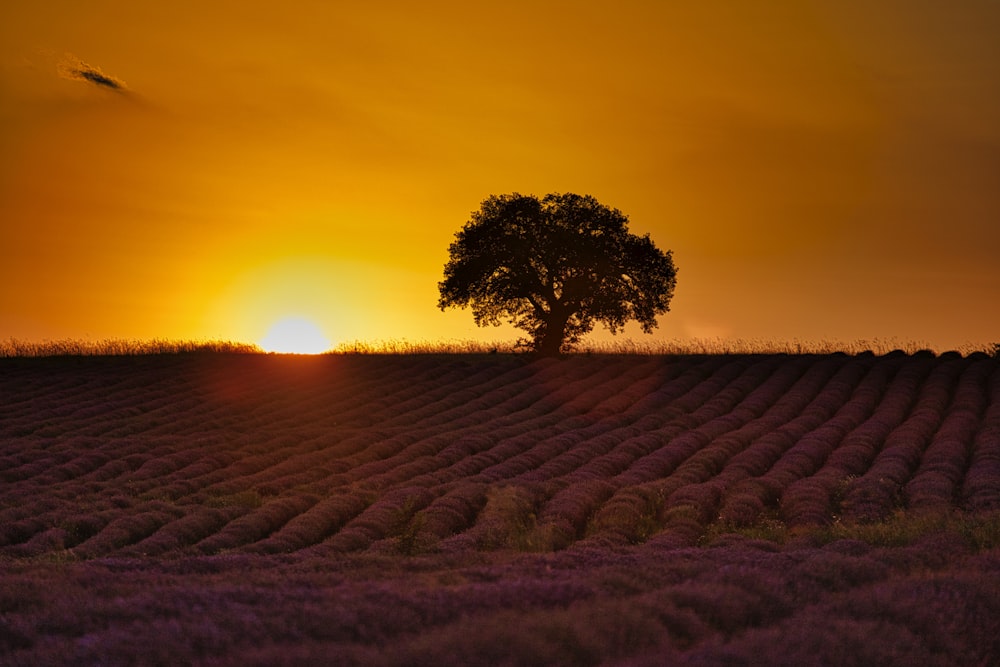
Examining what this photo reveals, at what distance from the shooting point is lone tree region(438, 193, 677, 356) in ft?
167

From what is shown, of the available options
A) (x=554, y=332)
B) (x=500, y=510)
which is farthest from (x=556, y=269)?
(x=500, y=510)

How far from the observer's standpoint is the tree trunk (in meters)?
50.8

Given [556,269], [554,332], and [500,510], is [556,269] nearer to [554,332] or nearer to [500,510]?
[554,332]

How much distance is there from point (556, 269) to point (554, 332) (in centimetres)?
292

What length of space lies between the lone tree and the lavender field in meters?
4.38

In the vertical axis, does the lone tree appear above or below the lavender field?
above

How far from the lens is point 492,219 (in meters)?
51.9

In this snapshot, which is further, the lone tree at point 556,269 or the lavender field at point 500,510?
the lone tree at point 556,269

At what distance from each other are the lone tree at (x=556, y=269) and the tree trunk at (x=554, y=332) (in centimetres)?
5

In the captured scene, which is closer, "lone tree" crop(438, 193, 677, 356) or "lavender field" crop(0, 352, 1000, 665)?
"lavender field" crop(0, 352, 1000, 665)

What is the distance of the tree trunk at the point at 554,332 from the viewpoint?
50.8 meters

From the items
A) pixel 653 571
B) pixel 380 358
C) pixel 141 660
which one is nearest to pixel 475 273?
pixel 380 358

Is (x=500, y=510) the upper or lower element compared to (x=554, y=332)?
lower

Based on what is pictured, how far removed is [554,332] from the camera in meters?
51.1
